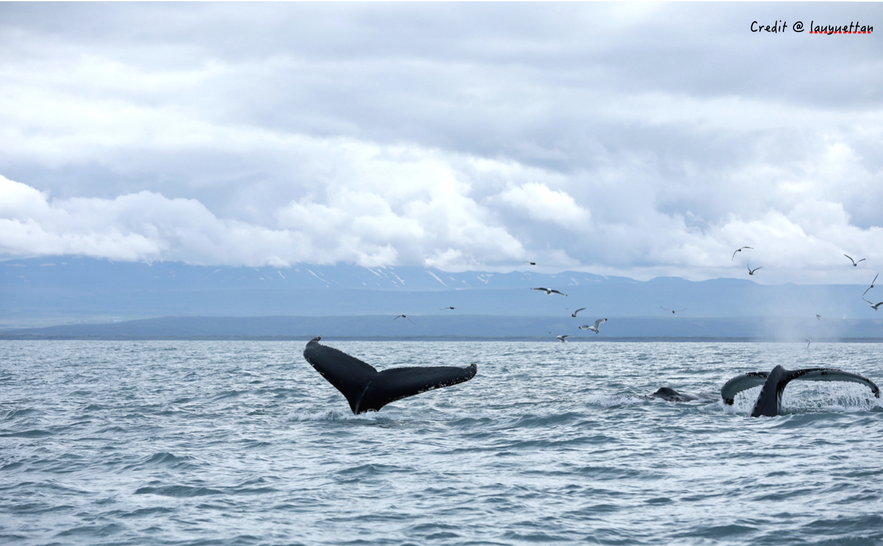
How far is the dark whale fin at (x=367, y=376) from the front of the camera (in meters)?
15.8

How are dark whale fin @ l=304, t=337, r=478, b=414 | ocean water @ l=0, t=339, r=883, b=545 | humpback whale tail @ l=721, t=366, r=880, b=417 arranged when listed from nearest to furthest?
1. ocean water @ l=0, t=339, r=883, b=545
2. humpback whale tail @ l=721, t=366, r=880, b=417
3. dark whale fin @ l=304, t=337, r=478, b=414

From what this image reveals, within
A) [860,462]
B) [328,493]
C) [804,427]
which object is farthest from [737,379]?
[328,493]

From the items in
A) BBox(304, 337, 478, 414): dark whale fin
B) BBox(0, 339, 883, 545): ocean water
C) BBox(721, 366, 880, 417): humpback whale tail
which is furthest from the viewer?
BBox(304, 337, 478, 414): dark whale fin

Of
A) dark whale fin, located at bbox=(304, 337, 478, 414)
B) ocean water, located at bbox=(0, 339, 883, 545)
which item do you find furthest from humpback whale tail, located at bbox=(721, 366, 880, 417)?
dark whale fin, located at bbox=(304, 337, 478, 414)

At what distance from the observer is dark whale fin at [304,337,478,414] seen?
15812 millimetres

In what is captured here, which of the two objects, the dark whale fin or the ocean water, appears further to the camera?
the dark whale fin

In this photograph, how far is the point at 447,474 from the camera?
13.0 meters

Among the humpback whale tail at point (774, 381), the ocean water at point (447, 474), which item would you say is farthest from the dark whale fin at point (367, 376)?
the humpback whale tail at point (774, 381)

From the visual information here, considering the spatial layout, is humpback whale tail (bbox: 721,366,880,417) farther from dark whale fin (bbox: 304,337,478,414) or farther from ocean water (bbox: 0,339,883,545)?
dark whale fin (bbox: 304,337,478,414)

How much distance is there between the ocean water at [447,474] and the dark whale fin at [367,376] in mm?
873

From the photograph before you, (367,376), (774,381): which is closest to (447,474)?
(367,376)

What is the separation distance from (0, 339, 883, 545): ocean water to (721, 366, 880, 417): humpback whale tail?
1.91ft

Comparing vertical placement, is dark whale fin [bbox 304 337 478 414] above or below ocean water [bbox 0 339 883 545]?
above

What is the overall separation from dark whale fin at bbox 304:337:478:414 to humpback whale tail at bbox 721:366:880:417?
22.9ft
